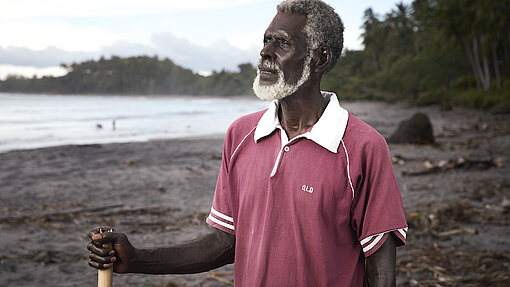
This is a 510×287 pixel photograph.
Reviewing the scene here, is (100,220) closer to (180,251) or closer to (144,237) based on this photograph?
(144,237)

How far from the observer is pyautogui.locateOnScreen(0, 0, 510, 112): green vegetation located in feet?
114

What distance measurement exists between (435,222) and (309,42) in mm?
5203

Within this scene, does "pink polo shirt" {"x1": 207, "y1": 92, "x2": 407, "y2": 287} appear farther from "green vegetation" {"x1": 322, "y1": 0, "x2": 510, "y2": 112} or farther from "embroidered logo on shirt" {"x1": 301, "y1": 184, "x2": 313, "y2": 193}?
"green vegetation" {"x1": 322, "y1": 0, "x2": 510, "y2": 112}

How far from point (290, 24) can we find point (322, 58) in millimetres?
180

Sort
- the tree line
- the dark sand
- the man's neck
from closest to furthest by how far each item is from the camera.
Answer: the man's neck, the dark sand, the tree line

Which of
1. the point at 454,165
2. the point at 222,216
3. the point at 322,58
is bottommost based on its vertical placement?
the point at 454,165

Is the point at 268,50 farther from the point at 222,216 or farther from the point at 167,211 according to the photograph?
the point at 167,211

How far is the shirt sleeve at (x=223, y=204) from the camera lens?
6.74 feet

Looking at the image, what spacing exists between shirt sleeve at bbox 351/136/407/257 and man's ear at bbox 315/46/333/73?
0.36 m

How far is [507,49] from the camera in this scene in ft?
136

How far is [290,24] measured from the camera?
1.87 metres

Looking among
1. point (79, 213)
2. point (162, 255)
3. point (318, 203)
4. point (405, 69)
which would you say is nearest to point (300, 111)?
point (318, 203)

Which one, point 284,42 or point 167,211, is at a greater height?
point 284,42

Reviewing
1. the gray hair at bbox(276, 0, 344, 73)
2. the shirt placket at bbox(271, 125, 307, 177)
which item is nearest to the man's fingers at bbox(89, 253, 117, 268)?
the shirt placket at bbox(271, 125, 307, 177)
